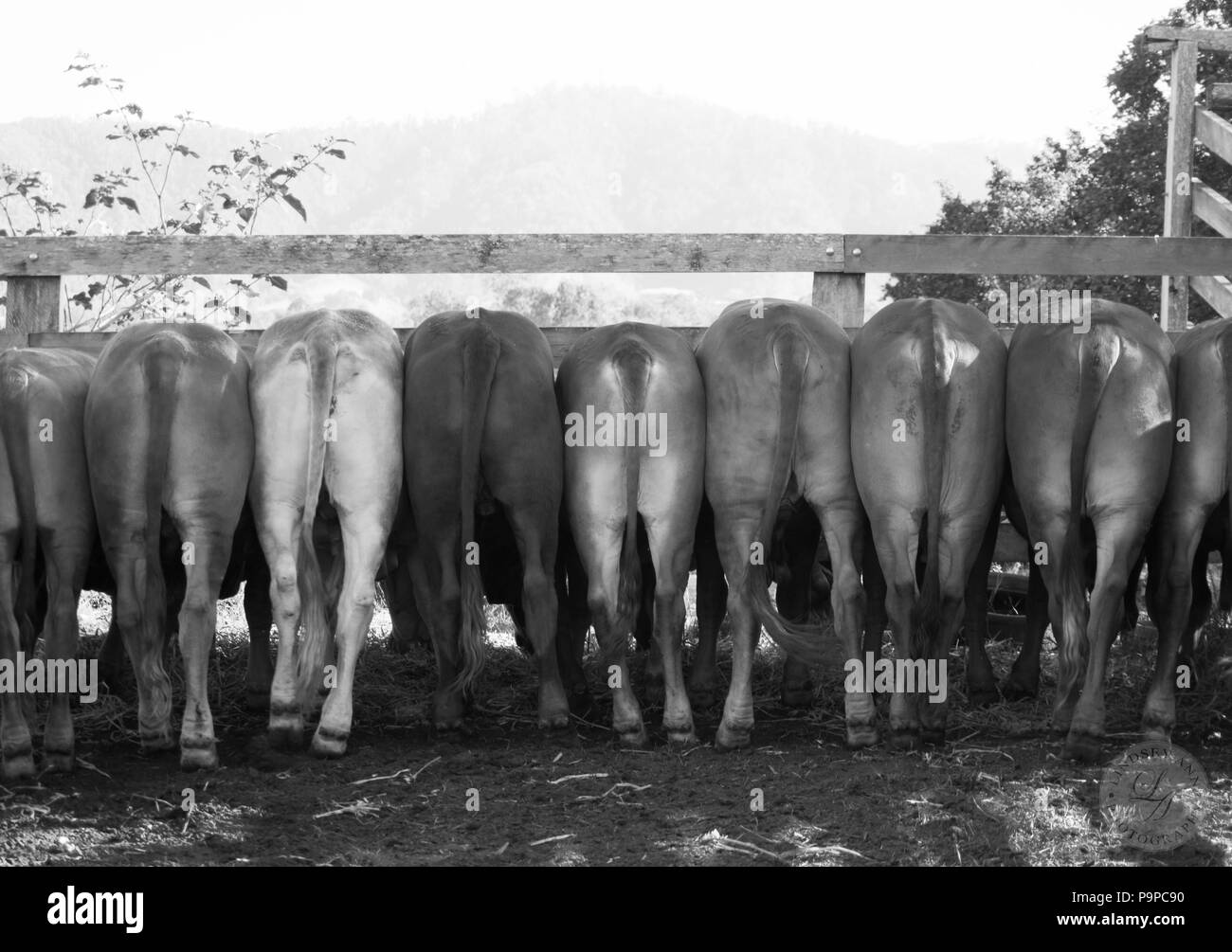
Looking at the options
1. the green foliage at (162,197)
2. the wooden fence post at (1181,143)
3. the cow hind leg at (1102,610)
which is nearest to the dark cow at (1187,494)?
the cow hind leg at (1102,610)

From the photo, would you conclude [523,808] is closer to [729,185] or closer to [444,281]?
[444,281]

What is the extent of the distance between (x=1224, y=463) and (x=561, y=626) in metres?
2.97

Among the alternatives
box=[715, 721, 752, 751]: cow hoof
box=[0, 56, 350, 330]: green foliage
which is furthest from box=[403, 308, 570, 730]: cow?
box=[0, 56, 350, 330]: green foliage

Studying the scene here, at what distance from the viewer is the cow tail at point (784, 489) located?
571cm

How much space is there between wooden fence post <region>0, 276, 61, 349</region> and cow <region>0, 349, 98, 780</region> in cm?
178

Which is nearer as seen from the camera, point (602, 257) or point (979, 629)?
point (979, 629)

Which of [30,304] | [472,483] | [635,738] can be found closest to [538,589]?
[472,483]

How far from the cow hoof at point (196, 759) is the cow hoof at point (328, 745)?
40 centimetres

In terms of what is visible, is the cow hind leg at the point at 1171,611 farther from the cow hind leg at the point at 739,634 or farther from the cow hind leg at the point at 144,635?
the cow hind leg at the point at 144,635

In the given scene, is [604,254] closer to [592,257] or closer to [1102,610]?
[592,257]

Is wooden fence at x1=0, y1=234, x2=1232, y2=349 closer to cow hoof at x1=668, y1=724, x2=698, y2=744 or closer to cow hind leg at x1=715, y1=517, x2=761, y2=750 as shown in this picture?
cow hind leg at x1=715, y1=517, x2=761, y2=750

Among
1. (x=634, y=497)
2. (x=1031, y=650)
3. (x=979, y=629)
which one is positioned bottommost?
(x=1031, y=650)

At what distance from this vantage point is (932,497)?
5688 millimetres

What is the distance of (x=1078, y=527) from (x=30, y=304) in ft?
18.2
